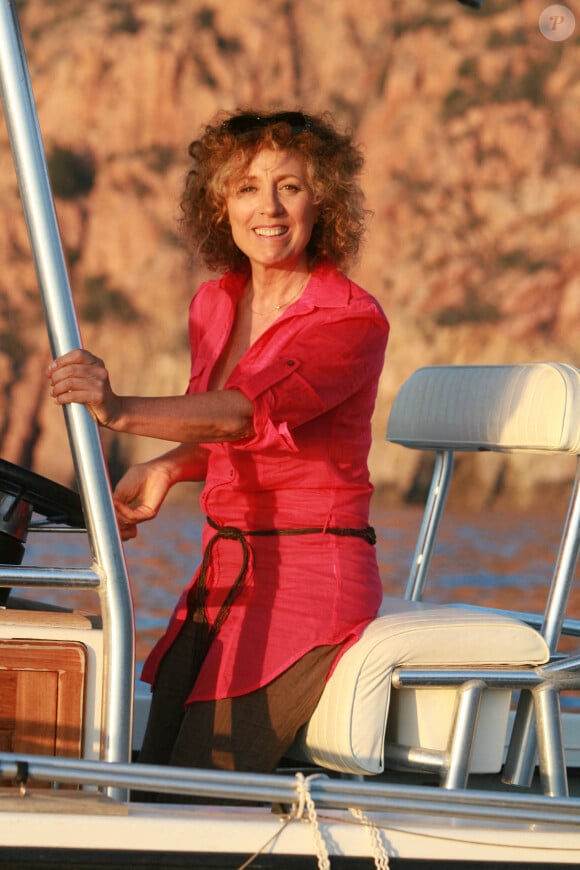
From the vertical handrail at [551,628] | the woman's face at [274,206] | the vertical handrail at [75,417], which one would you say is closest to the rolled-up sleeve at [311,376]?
the woman's face at [274,206]

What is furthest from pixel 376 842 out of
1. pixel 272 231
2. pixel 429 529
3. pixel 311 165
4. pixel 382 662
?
pixel 429 529

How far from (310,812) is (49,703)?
0.43 metres

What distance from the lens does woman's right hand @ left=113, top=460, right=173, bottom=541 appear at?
8.20 feet

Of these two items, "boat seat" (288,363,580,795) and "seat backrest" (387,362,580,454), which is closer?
"boat seat" (288,363,580,795)

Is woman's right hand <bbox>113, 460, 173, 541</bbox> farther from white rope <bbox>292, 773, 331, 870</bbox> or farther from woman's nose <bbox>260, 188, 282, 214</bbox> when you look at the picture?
white rope <bbox>292, 773, 331, 870</bbox>

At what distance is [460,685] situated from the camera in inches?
93.4

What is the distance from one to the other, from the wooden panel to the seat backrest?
3.42 feet

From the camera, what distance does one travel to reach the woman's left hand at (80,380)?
78.1 inches

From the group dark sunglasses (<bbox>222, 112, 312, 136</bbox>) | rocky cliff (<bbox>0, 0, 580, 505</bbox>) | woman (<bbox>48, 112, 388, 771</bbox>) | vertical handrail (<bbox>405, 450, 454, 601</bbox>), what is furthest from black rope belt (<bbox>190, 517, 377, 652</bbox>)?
rocky cliff (<bbox>0, 0, 580, 505</bbox>)

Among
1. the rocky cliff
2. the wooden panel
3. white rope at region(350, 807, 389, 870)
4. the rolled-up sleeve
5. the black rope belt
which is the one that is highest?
the rocky cliff

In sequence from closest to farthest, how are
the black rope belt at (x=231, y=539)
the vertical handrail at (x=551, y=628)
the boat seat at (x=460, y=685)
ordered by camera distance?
the boat seat at (x=460, y=685) → the black rope belt at (x=231, y=539) → the vertical handrail at (x=551, y=628)

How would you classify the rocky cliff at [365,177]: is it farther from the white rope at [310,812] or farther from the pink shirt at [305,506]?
the white rope at [310,812]

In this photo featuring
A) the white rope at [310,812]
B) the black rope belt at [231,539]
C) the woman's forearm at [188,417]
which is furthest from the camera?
the black rope belt at [231,539]

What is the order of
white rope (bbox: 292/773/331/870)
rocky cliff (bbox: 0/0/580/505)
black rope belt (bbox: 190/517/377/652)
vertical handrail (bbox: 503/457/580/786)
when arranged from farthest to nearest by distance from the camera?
rocky cliff (bbox: 0/0/580/505), vertical handrail (bbox: 503/457/580/786), black rope belt (bbox: 190/517/377/652), white rope (bbox: 292/773/331/870)
